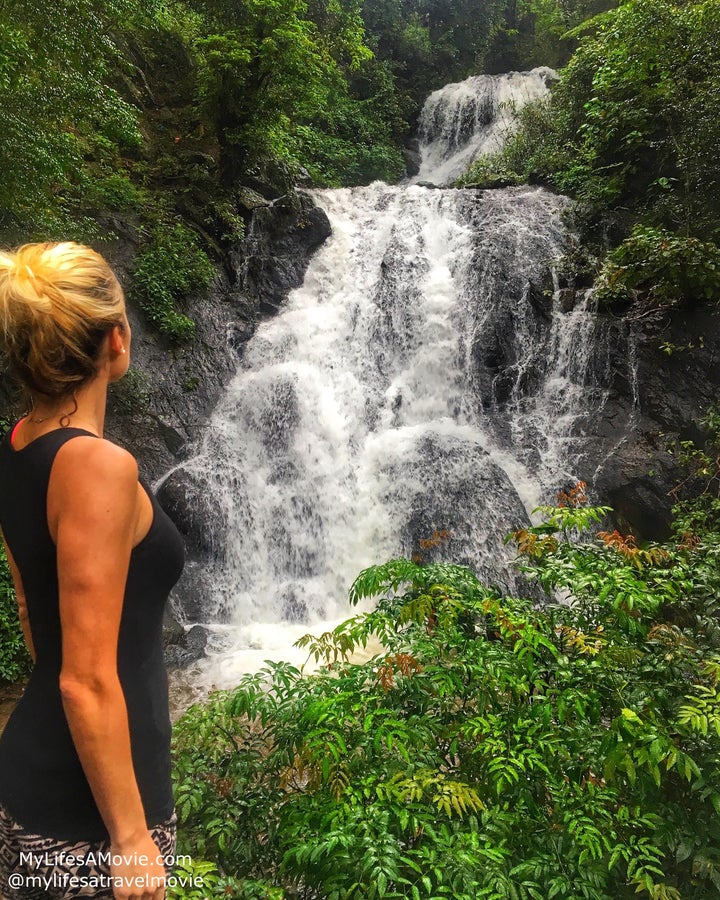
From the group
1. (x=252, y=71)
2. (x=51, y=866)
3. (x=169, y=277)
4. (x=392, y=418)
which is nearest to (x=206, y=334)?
(x=169, y=277)

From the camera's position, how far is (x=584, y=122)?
11.2m

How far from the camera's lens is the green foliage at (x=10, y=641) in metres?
5.07

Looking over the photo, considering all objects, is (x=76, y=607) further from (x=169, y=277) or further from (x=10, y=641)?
(x=169, y=277)

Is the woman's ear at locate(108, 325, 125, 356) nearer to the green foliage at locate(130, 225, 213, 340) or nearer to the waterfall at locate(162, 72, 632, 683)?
the waterfall at locate(162, 72, 632, 683)

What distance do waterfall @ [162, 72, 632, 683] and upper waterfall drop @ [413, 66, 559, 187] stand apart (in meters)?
5.11

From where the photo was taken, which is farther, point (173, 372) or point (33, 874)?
point (173, 372)

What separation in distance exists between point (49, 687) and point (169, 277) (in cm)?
902

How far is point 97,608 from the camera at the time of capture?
964 millimetres

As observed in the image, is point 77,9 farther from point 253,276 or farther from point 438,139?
point 438,139

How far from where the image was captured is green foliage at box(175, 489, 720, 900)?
5.74 ft

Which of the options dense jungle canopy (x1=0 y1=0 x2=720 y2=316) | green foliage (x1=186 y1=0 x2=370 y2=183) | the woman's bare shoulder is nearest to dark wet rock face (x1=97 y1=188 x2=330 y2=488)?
dense jungle canopy (x1=0 y1=0 x2=720 y2=316)

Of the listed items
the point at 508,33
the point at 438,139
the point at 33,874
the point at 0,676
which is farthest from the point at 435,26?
the point at 33,874

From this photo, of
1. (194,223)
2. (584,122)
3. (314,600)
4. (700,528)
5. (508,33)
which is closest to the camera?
(700,528)

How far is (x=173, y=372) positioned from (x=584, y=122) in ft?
32.9
